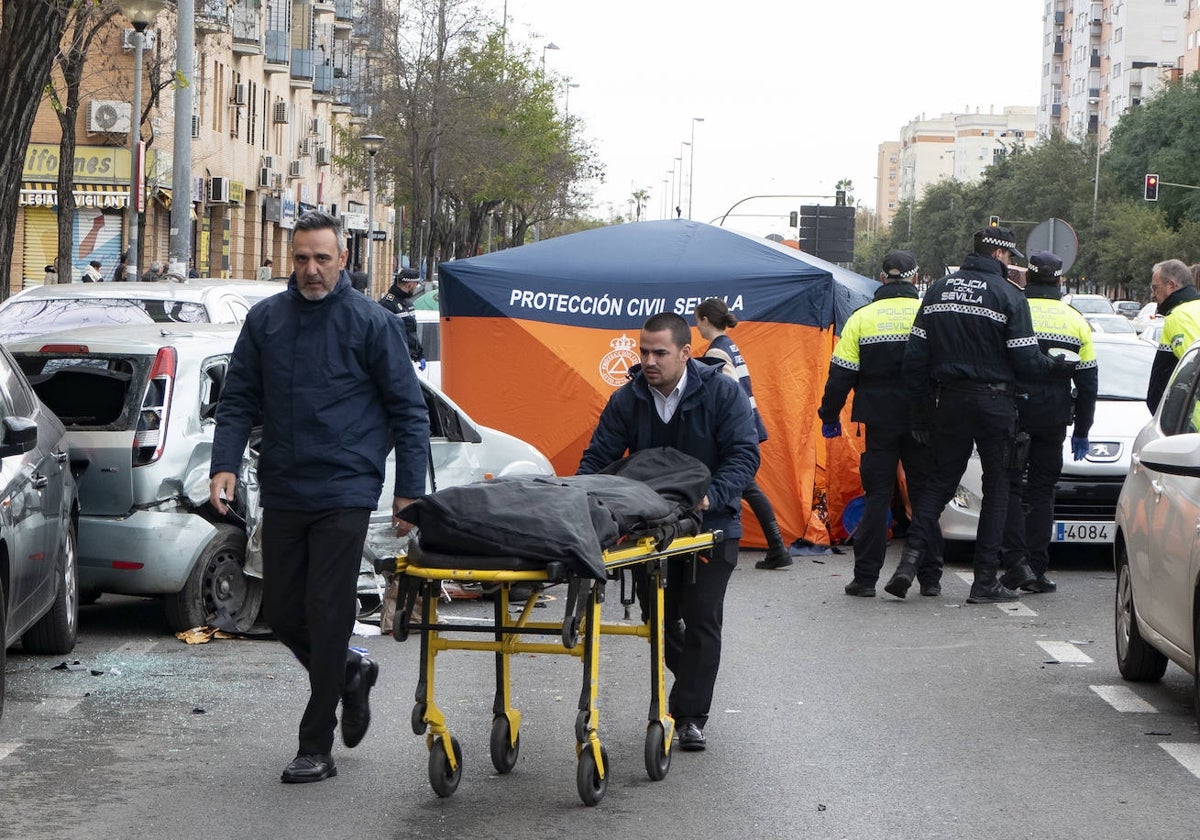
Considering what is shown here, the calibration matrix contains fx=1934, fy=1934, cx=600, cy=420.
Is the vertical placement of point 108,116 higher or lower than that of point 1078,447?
higher

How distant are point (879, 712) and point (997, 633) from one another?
2.53 meters

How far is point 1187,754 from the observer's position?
7.27 metres

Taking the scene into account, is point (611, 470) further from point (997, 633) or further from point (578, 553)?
point (997, 633)

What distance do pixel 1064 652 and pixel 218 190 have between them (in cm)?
4342

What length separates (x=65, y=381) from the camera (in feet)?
32.0

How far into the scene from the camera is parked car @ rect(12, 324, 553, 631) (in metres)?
9.37

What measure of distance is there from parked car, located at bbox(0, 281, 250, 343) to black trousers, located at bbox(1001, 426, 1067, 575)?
18.4 feet

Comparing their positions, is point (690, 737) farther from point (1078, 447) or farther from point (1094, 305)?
point (1094, 305)

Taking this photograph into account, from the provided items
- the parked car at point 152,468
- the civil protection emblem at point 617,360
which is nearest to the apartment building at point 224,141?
the civil protection emblem at point 617,360

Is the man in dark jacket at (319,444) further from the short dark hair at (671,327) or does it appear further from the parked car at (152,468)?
the parked car at (152,468)

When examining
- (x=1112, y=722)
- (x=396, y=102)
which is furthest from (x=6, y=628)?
(x=396, y=102)

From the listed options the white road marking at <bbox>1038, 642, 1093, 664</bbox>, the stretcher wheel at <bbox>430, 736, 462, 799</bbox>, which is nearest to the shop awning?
the white road marking at <bbox>1038, 642, 1093, 664</bbox>

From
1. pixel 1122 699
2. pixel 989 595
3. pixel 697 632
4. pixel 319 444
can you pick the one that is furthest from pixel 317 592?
pixel 989 595

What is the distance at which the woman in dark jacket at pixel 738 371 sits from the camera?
12.1m
